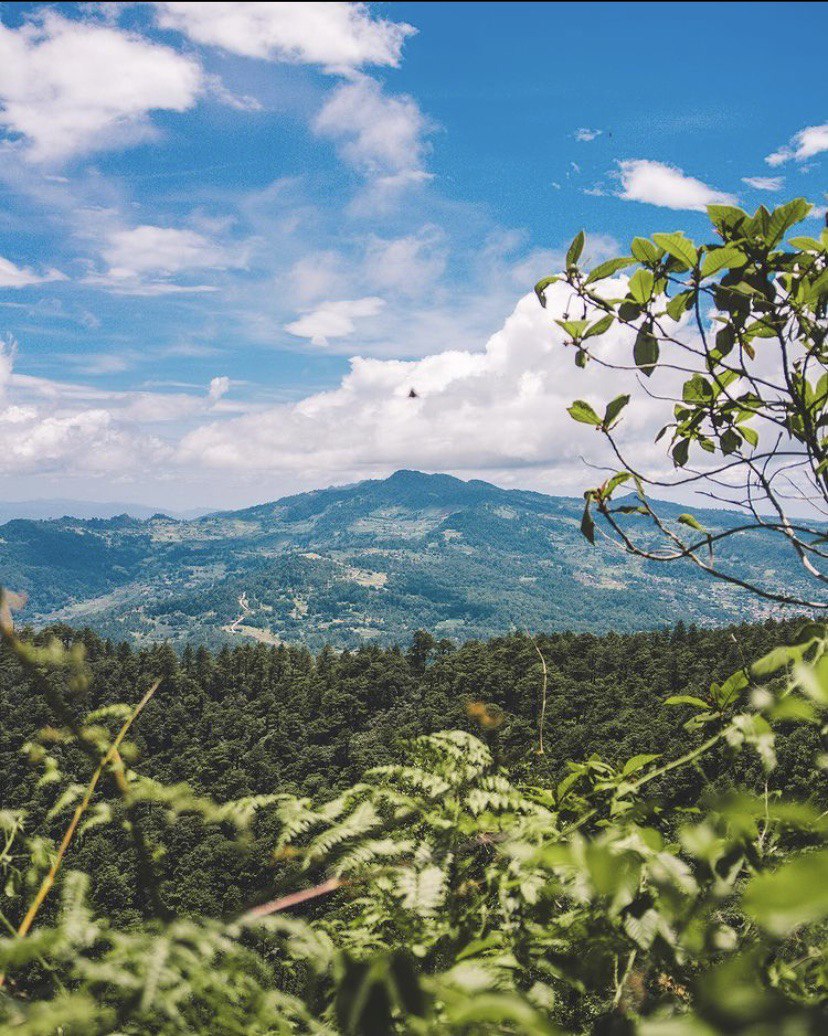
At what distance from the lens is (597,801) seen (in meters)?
2.72

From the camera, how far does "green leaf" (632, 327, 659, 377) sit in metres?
2.81

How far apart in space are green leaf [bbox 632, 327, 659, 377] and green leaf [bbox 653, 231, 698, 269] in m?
0.34

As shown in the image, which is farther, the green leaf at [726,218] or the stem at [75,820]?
the green leaf at [726,218]

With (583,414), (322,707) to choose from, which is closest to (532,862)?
(583,414)

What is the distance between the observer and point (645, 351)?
2.86 metres

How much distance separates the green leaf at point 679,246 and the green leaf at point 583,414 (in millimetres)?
658

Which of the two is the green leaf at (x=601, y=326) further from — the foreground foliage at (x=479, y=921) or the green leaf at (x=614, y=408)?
the foreground foliage at (x=479, y=921)

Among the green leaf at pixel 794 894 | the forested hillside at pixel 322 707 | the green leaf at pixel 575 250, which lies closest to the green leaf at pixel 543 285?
the green leaf at pixel 575 250

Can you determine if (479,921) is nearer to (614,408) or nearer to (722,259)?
(614,408)

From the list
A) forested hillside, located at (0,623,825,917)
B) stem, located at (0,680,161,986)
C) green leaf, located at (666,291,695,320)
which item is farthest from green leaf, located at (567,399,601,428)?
forested hillside, located at (0,623,825,917)

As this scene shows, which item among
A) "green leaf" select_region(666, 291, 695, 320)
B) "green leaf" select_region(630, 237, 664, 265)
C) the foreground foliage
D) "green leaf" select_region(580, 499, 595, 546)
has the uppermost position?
"green leaf" select_region(630, 237, 664, 265)

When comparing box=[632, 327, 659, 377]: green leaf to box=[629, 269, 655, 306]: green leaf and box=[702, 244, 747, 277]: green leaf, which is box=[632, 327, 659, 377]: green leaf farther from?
box=[702, 244, 747, 277]: green leaf

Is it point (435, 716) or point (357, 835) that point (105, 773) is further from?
point (435, 716)

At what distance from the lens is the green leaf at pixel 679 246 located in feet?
8.07
